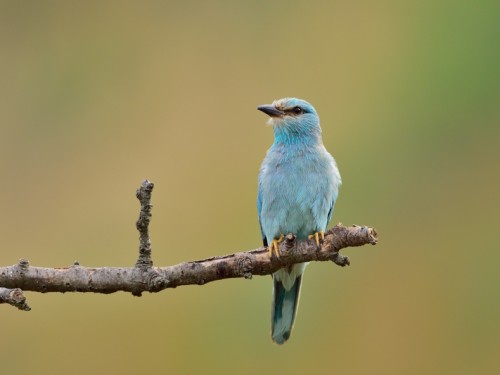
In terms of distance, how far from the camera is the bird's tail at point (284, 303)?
2975 millimetres

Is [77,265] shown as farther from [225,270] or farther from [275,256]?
[275,256]

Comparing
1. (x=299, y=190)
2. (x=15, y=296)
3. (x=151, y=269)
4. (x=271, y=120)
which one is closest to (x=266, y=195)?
(x=299, y=190)

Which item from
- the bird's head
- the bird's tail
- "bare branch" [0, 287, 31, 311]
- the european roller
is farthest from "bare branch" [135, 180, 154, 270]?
the bird's head

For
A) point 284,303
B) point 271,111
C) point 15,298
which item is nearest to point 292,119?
point 271,111

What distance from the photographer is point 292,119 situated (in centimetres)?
315

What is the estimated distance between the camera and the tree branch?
193cm

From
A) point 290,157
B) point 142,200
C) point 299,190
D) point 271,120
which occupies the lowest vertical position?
point 142,200

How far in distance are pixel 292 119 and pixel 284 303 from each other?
876 mm

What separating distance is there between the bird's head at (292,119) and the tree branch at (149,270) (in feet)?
3.46

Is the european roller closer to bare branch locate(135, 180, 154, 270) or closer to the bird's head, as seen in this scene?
the bird's head

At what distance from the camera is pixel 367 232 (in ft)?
6.31

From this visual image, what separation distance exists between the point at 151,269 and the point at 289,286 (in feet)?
3.78

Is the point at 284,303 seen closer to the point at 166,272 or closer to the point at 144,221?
the point at 166,272

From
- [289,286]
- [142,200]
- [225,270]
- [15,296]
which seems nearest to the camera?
[15,296]
